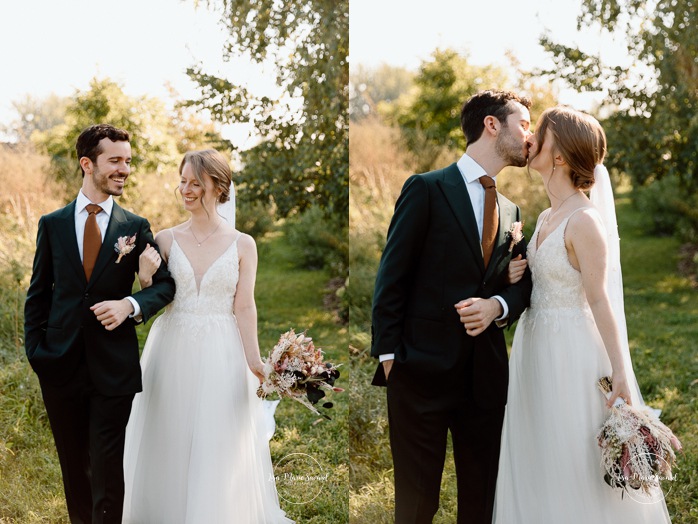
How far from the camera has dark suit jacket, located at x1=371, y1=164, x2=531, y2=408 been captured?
302 centimetres

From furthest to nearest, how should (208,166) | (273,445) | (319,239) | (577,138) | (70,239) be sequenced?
(319,239) → (273,445) → (208,166) → (70,239) → (577,138)

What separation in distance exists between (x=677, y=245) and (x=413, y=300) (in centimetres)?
914

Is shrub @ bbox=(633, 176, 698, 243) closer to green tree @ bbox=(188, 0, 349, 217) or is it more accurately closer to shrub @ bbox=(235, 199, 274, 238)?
green tree @ bbox=(188, 0, 349, 217)

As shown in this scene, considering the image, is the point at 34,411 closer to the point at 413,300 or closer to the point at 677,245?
the point at 413,300

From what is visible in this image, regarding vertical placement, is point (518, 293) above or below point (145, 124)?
below

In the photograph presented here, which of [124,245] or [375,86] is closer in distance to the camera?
[124,245]

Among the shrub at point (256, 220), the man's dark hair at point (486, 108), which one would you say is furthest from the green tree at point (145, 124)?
the man's dark hair at point (486, 108)

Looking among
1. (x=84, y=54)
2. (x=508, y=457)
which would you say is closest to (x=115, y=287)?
(x=508, y=457)

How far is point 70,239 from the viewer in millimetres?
3350

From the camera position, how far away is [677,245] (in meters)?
10.9

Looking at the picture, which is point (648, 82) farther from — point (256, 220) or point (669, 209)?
point (256, 220)

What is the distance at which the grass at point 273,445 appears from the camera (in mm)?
4414

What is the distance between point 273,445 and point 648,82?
21.6 feet

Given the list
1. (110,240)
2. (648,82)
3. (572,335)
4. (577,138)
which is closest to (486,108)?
(577,138)
